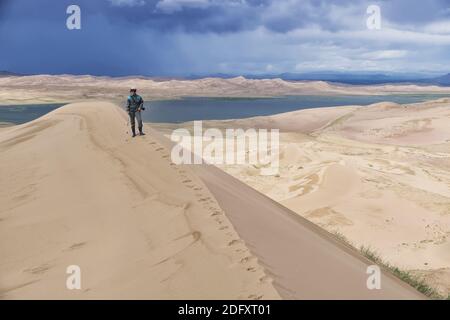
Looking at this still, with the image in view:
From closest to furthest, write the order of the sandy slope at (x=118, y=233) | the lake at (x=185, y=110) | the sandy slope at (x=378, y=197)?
the sandy slope at (x=118, y=233) < the sandy slope at (x=378, y=197) < the lake at (x=185, y=110)

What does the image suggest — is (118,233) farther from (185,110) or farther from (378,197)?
(185,110)

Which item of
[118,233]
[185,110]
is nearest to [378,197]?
[118,233]

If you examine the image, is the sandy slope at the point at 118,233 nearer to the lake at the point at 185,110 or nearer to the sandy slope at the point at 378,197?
the sandy slope at the point at 378,197

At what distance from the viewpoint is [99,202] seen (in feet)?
18.0

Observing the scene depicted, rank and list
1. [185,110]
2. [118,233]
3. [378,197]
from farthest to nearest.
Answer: [185,110], [378,197], [118,233]

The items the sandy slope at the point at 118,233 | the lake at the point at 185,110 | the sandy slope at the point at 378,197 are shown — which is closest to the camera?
the sandy slope at the point at 118,233

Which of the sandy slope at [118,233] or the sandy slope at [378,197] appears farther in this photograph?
the sandy slope at [378,197]

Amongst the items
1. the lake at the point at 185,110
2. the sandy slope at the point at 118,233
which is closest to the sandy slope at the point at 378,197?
the sandy slope at the point at 118,233

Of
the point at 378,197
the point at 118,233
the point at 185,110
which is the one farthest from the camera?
the point at 185,110

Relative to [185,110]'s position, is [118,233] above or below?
below

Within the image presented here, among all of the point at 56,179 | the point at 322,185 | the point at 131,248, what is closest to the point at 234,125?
the point at 322,185

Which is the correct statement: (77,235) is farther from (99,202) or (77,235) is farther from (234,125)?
(234,125)

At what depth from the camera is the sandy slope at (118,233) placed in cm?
331

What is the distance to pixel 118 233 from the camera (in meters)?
4.45
